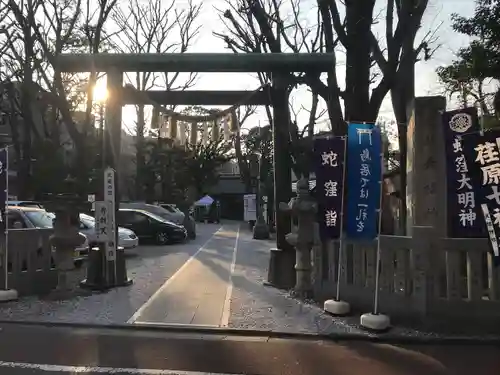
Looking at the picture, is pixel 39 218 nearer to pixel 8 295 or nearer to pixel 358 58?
pixel 8 295

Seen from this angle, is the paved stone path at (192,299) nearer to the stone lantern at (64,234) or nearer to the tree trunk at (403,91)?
the stone lantern at (64,234)

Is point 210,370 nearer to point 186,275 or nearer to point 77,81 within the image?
point 186,275

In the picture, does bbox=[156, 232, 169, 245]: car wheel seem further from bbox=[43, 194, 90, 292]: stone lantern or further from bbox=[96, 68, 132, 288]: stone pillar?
bbox=[43, 194, 90, 292]: stone lantern

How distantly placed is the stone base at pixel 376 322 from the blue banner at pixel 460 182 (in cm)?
147

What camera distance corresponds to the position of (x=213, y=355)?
658 centimetres

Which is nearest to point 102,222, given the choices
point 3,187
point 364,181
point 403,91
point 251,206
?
point 3,187

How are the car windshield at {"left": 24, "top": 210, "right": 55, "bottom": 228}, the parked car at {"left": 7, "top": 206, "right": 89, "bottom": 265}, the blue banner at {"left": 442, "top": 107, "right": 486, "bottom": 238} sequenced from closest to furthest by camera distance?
the blue banner at {"left": 442, "top": 107, "right": 486, "bottom": 238}, the parked car at {"left": 7, "top": 206, "right": 89, "bottom": 265}, the car windshield at {"left": 24, "top": 210, "right": 55, "bottom": 228}

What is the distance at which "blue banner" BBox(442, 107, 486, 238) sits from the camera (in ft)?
24.7

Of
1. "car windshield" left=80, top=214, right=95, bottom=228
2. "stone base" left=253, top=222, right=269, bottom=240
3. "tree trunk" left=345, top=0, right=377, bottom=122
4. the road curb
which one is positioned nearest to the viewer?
the road curb

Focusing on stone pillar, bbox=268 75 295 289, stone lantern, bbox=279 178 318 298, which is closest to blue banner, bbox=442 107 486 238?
stone lantern, bbox=279 178 318 298

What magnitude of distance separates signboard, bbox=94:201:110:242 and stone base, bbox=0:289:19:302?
1.75m

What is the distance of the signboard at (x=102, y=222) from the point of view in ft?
34.4

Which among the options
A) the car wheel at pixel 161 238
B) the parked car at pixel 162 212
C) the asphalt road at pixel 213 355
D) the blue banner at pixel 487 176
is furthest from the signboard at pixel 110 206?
the parked car at pixel 162 212

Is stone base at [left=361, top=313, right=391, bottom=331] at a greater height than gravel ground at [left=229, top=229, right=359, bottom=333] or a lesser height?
greater
